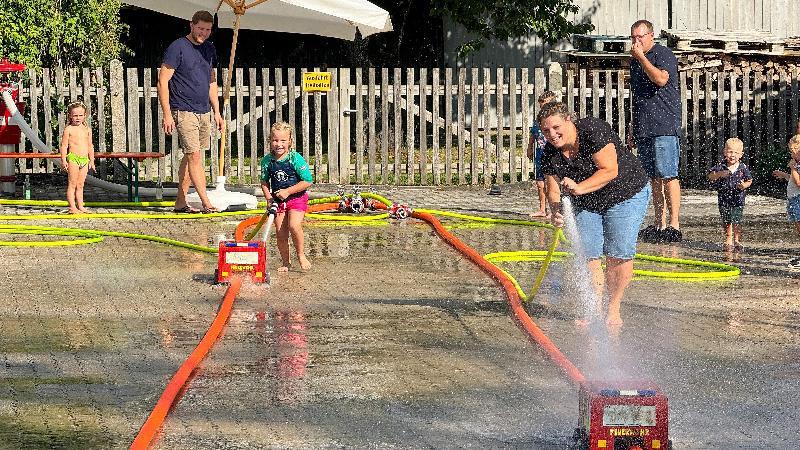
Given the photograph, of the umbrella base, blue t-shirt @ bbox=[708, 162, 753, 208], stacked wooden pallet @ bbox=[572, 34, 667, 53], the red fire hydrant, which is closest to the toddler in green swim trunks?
the umbrella base

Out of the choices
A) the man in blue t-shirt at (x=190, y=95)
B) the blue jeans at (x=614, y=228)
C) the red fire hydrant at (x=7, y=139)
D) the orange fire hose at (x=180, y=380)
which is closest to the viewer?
the orange fire hose at (x=180, y=380)

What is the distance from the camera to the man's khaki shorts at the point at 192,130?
14.8 meters

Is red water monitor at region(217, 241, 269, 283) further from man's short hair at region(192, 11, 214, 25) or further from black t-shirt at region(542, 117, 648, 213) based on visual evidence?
man's short hair at region(192, 11, 214, 25)

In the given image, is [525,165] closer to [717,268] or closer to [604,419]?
[717,268]

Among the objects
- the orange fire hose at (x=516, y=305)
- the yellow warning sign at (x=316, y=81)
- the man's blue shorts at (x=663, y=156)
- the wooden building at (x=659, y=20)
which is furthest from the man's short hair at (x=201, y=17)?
the wooden building at (x=659, y=20)

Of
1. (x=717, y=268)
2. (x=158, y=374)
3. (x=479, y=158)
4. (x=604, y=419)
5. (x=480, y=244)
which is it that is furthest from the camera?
(x=479, y=158)

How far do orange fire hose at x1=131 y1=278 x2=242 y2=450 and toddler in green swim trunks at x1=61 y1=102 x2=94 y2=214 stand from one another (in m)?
5.75

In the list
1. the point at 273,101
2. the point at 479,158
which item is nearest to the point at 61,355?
the point at 273,101

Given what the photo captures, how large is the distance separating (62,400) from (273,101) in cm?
1240

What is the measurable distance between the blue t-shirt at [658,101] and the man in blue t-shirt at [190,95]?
442 centimetres

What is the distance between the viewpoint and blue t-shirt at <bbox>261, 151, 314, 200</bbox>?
11578mm

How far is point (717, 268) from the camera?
1136cm

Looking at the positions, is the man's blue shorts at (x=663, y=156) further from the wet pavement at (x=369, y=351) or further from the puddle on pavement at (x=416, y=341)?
the puddle on pavement at (x=416, y=341)

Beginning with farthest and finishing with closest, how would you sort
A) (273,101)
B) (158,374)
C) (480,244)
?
1. (273,101)
2. (480,244)
3. (158,374)
